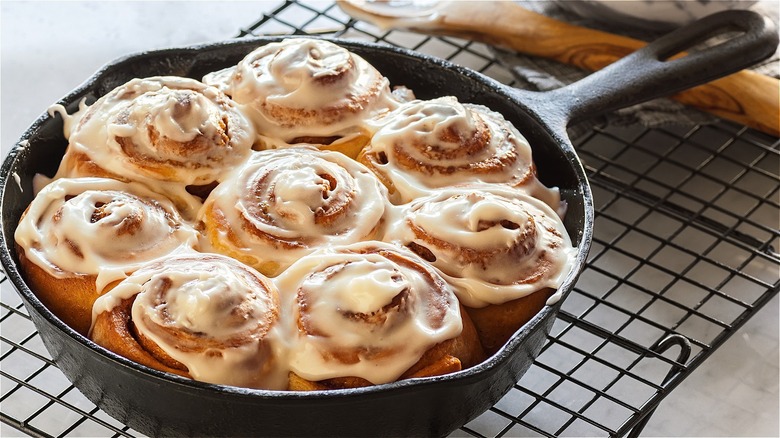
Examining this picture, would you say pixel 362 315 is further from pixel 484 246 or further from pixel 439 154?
pixel 439 154

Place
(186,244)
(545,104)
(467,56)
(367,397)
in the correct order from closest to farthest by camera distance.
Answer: (367,397) < (186,244) < (545,104) < (467,56)

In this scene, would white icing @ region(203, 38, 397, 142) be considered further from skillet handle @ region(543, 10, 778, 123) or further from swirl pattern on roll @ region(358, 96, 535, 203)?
skillet handle @ region(543, 10, 778, 123)

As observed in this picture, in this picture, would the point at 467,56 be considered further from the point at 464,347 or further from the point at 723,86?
the point at 464,347

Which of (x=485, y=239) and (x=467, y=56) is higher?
(x=485, y=239)

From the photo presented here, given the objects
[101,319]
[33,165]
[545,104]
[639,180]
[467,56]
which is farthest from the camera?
[467,56]

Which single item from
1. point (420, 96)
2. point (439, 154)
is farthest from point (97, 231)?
point (420, 96)

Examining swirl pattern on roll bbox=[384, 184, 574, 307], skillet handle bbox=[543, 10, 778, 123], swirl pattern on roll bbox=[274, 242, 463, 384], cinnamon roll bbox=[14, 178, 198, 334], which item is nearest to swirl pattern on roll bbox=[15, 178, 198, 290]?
cinnamon roll bbox=[14, 178, 198, 334]

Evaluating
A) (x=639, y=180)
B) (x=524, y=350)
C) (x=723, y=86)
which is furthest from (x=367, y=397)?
(x=723, y=86)

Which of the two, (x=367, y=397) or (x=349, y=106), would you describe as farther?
(x=349, y=106)
